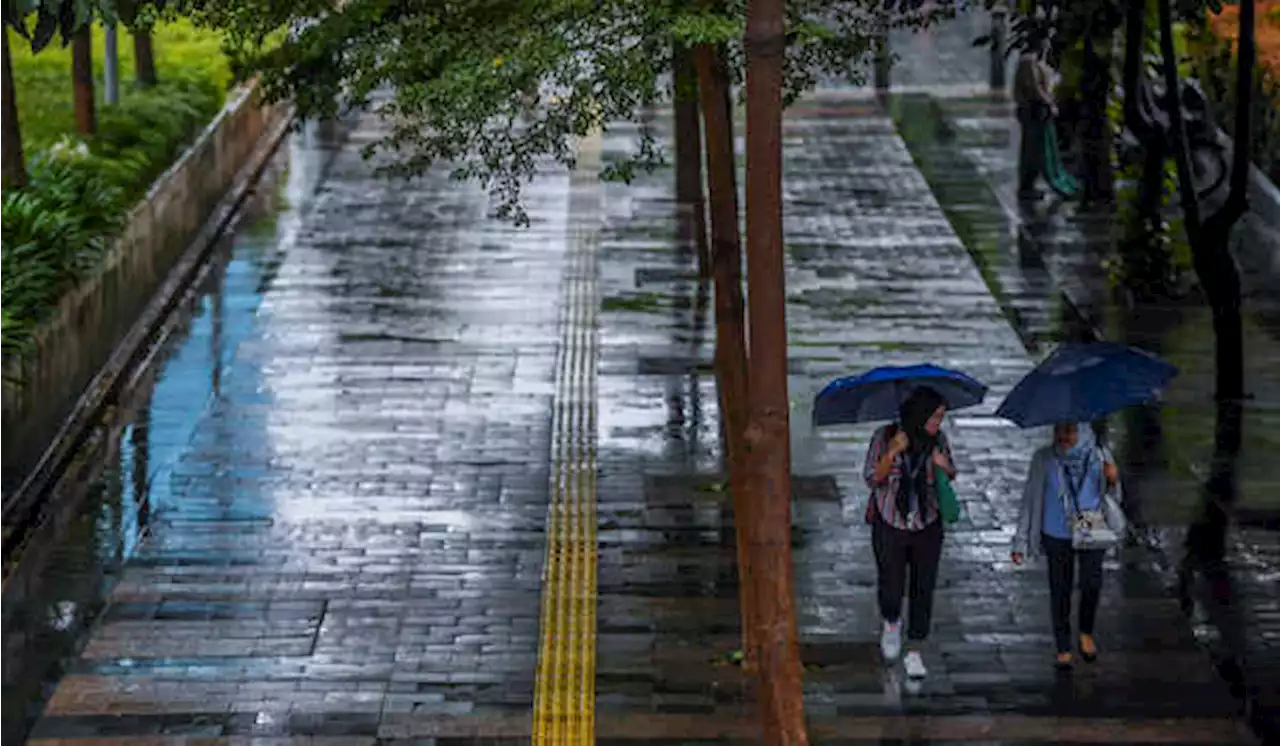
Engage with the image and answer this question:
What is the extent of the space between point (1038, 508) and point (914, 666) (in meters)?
1.00

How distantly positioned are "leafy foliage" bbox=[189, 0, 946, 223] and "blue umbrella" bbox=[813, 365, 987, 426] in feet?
5.60

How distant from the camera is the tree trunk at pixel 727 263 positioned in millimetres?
13266

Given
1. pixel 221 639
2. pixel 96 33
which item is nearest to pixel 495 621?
pixel 221 639

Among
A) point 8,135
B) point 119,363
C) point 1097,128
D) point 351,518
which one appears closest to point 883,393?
point 351,518

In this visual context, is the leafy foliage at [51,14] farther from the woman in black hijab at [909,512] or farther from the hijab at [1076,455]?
the hijab at [1076,455]

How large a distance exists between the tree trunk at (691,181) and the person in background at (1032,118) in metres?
3.49

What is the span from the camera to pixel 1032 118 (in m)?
25.3

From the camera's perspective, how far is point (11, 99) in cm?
1956

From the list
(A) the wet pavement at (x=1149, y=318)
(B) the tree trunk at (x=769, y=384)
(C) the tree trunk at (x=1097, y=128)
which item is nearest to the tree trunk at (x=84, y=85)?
(A) the wet pavement at (x=1149, y=318)

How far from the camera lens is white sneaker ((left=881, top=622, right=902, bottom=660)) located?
12.8 m

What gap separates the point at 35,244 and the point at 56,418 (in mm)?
1529

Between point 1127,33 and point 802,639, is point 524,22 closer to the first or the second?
point 802,639

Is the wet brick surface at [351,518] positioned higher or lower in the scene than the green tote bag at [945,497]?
lower

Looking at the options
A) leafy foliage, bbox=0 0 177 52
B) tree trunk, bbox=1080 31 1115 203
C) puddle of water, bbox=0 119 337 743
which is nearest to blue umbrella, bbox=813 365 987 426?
leafy foliage, bbox=0 0 177 52
